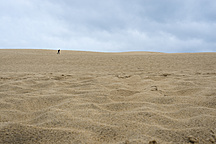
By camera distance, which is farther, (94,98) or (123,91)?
(123,91)

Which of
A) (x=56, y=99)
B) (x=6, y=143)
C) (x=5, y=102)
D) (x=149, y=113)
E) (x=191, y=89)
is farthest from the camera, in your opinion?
(x=191, y=89)

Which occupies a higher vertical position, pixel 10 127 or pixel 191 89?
pixel 191 89

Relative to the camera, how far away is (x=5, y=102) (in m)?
2.35

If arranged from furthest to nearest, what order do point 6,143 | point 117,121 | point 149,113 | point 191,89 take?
point 191,89 < point 149,113 < point 117,121 < point 6,143

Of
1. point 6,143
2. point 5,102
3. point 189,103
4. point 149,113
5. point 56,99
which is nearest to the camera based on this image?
point 6,143

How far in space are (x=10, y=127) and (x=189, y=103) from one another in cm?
213

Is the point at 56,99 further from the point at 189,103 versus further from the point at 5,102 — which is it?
the point at 189,103

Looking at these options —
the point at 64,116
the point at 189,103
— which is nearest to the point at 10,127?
the point at 64,116

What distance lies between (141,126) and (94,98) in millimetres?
1066

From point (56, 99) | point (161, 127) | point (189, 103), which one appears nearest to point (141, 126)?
point (161, 127)

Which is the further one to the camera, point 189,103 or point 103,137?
point 189,103

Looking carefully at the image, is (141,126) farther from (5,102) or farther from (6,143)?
(5,102)

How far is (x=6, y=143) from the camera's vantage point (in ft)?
4.51

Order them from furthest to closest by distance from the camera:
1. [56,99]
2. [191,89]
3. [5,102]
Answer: [191,89] < [56,99] < [5,102]
